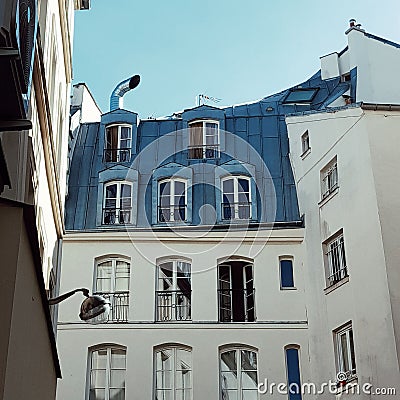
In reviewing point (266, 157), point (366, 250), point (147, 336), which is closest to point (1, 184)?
point (366, 250)

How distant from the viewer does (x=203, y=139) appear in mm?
22891

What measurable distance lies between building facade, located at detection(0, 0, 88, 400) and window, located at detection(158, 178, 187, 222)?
31.9 ft

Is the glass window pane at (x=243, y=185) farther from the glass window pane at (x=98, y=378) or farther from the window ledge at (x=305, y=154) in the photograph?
the glass window pane at (x=98, y=378)

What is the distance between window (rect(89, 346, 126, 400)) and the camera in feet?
63.0

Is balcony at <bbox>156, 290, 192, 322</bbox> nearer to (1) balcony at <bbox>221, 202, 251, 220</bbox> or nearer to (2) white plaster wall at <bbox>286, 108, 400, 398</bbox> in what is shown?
(1) balcony at <bbox>221, 202, 251, 220</bbox>

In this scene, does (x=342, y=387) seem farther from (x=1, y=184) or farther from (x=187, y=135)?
(x=1, y=184)

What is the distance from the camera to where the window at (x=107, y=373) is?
1920 cm

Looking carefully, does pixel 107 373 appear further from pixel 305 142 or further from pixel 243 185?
pixel 305 142

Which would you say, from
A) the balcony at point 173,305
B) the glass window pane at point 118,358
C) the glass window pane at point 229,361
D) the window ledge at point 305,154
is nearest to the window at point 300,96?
the window ledge at point 305,154

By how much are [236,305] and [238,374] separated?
1815mm

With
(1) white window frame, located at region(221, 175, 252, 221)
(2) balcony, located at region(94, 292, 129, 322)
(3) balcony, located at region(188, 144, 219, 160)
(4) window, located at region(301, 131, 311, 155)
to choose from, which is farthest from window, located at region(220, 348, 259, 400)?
(3) balcony, located at region(188, 144, 219, 160)

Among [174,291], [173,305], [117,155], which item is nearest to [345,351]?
[173,305]

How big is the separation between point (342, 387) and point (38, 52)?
36.6 feet

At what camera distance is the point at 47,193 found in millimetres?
11258
